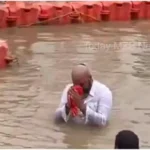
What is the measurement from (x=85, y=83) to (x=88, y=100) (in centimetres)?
24

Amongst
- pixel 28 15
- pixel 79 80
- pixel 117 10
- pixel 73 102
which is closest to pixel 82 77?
pixel 79 80

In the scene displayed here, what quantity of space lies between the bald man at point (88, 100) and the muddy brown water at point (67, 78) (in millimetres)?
224

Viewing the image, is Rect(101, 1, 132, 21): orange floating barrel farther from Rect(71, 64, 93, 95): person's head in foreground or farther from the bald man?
Rect(71, 64, 93, 95): person's head in foreground

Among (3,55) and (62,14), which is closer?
(3,55)

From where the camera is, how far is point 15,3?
15.9 m

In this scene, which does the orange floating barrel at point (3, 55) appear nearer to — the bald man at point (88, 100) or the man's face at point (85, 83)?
the bald man at point (88, 100)

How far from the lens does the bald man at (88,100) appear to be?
7.52 m

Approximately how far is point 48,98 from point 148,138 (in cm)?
205

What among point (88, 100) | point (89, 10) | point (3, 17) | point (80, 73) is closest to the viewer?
point (80, 73)

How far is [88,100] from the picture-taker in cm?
773

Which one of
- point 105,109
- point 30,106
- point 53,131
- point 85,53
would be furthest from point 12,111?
point 85,53

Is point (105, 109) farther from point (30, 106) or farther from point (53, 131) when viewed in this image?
point (30, 106)

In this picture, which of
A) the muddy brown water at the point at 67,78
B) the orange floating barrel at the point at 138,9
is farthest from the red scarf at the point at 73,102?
the orange floating barrel at the point at 138,9

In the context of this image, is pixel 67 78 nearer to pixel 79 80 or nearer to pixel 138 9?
pixel 79 80
